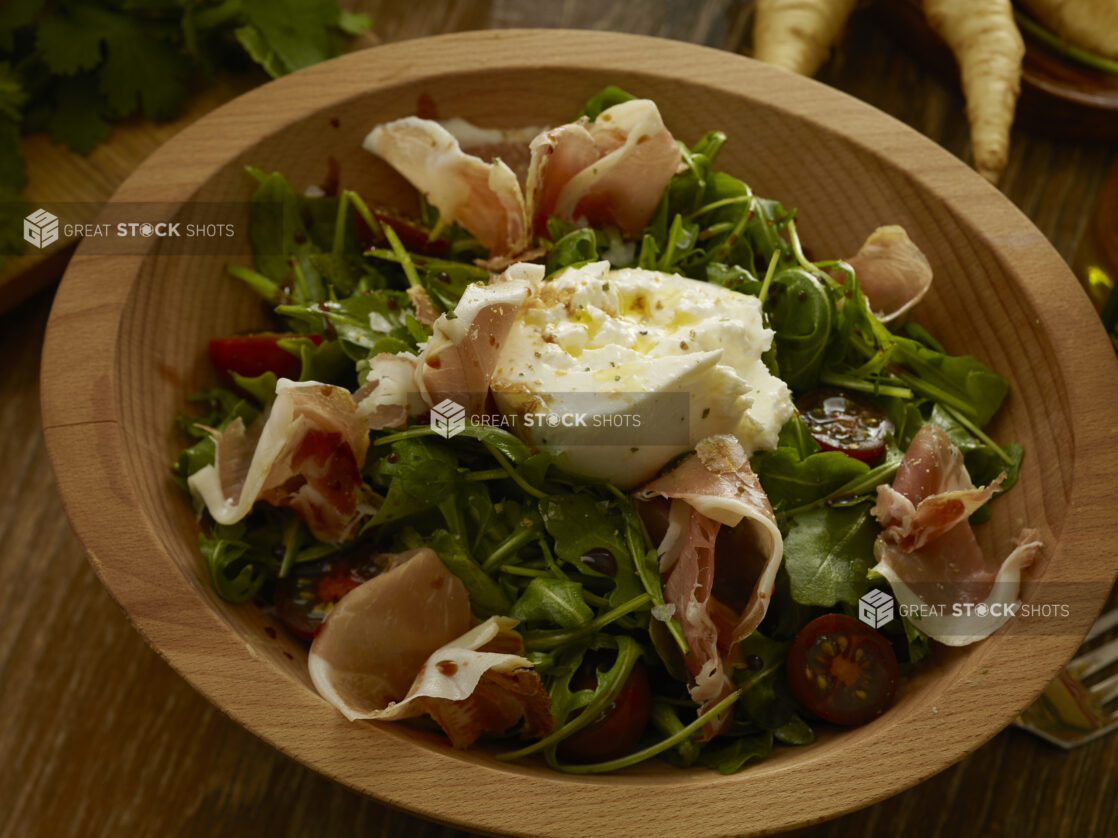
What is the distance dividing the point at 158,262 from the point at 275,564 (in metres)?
0.63

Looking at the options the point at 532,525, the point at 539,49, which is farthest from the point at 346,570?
the point at 539,49

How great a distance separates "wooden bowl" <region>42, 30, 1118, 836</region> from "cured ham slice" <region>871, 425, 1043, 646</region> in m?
0.05

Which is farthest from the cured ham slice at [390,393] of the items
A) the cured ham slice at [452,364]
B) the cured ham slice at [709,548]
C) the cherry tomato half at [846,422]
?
the cherry tomato half at [846,422]

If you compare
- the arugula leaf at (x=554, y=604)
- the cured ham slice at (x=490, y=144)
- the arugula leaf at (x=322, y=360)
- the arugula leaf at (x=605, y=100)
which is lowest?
the arugula leaf at (x=554, y=604)

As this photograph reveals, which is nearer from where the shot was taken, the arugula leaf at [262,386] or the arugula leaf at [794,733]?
the arugula leaf at [794,733]

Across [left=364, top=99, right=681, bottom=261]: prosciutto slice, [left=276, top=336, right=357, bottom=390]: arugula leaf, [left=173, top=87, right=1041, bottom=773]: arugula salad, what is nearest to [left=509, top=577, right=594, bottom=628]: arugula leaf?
[left=173, top=87, right=1041, bottom=773]: arugula salad

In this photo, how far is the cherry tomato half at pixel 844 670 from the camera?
5.29 ft

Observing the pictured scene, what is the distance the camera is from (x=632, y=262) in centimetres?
206

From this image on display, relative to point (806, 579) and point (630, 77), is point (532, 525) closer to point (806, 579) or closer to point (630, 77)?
point (806, 579)

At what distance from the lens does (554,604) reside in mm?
1632

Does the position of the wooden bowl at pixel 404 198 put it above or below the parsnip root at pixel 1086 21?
below

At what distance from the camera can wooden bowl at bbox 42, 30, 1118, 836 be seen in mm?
1411

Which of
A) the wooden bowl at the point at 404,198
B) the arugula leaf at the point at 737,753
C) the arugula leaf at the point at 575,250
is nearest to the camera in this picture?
the wooden bowl at the point at 404,198

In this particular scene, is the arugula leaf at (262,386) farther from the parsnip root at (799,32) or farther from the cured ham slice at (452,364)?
the parsnip root at (799,32)
